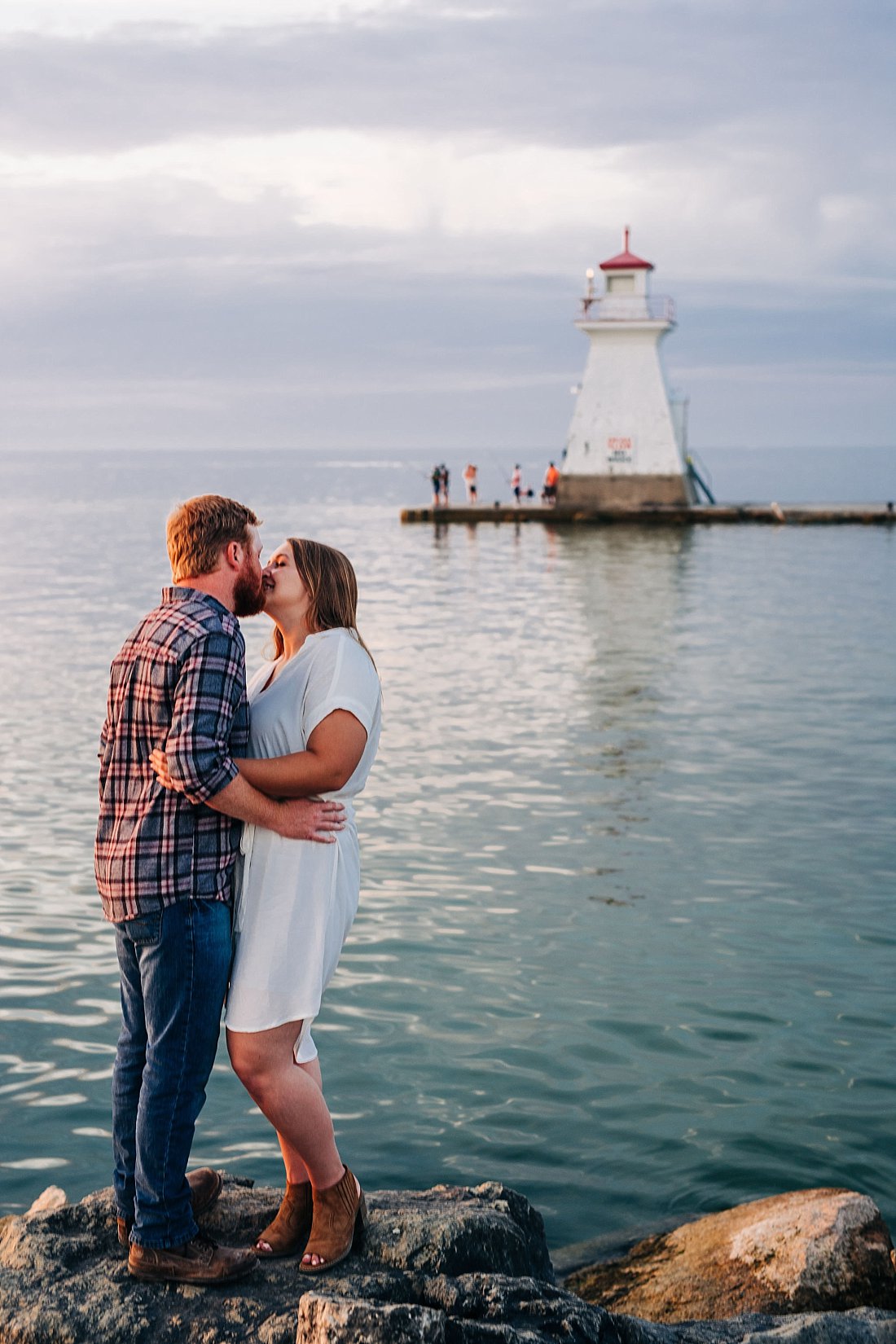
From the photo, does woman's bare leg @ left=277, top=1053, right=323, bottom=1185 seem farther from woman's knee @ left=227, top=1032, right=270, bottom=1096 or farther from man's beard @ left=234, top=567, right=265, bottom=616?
man's beard @ left=234, top=567, right=265, bottom=616

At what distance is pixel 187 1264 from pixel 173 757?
1243 mm

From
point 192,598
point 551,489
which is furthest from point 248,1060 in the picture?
point 551,489

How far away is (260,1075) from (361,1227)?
0.52 m

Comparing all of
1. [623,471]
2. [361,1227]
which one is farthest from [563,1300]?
[623,471]

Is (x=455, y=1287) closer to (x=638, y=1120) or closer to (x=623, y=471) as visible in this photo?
(x=638, y=1120)

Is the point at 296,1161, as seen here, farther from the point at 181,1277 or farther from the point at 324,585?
the point at 324,585

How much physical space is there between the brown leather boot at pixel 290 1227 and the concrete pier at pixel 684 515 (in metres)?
47.5

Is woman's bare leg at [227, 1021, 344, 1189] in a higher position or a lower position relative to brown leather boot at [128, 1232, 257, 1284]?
higher

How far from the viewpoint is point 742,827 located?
1157 centimetres

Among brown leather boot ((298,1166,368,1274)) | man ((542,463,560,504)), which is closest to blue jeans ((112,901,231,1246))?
brown leather boot ((298,1166,368,1274))

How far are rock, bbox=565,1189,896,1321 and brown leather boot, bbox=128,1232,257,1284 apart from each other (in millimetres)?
1609

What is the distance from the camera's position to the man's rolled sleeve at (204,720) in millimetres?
3311

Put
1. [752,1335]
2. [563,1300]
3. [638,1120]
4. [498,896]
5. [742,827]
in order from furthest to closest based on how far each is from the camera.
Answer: [742,827] → [498,896] → [638,1120] → [752,1335] → [563,1300]

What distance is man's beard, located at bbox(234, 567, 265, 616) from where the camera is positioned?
359 centimetres
